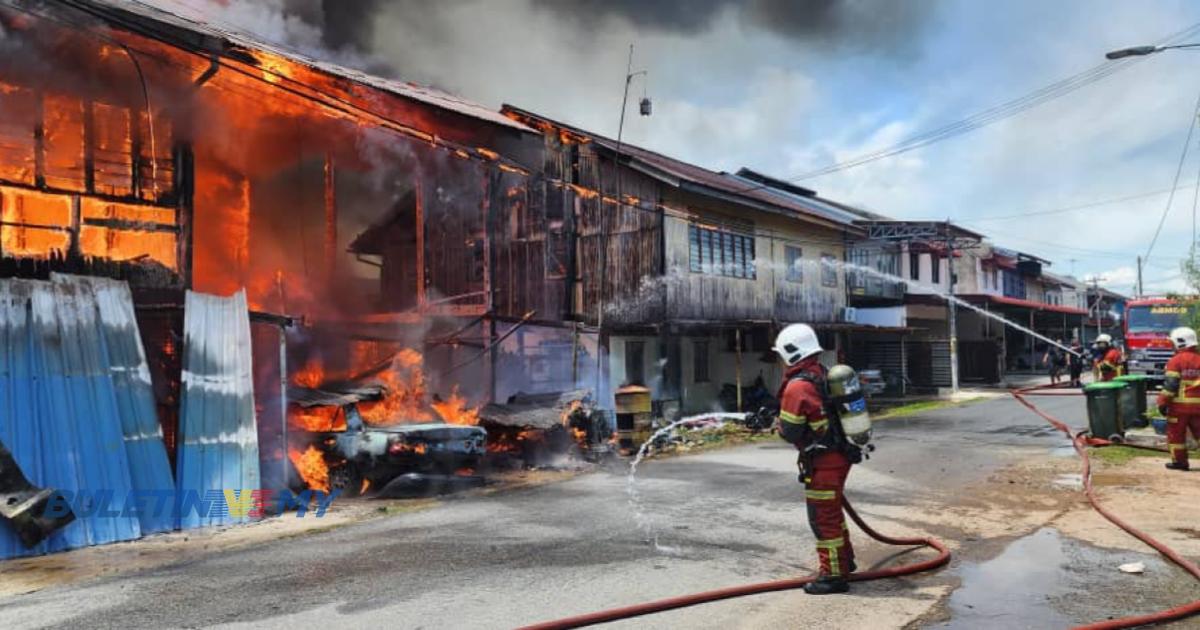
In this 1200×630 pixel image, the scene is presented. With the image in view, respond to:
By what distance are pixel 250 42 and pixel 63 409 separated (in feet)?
19.9

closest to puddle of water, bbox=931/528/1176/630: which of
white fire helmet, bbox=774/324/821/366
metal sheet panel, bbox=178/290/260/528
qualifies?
white fire helmet, bbox=774/324/821/366

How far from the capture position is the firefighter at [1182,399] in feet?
30.8

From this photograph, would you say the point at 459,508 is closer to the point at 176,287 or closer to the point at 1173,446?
the point at 176,287

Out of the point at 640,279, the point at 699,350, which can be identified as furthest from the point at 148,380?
the point at 699,350

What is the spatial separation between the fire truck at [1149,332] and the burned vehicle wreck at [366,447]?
19.9 metres

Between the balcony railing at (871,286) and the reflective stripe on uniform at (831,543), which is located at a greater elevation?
the balcony railing at (871,286)

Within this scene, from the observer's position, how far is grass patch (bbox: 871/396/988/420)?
20297mm

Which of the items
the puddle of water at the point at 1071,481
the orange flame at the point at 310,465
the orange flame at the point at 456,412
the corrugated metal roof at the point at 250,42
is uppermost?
the corrugated metal roof at the point at 250,42

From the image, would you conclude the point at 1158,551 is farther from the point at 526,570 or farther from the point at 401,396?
the point at 401,396

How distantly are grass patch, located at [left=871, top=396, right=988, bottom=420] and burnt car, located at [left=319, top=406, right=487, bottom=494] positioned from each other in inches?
517

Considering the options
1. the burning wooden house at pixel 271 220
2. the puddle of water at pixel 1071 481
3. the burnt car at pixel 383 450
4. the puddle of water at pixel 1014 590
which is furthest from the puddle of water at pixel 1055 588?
the burning wooden house at pixel 271 220

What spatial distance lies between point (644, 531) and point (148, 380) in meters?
5.56

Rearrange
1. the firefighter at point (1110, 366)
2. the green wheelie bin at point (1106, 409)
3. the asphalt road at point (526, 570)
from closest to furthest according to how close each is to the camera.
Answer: the asphalt road at point (526, 570)
the green wheelie bin at point (1106, 409)
the firefighter at point (1110, 366)

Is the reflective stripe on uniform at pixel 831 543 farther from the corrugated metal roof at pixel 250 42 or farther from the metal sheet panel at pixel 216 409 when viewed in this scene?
the corrugated metal roof at pixel 250 42
